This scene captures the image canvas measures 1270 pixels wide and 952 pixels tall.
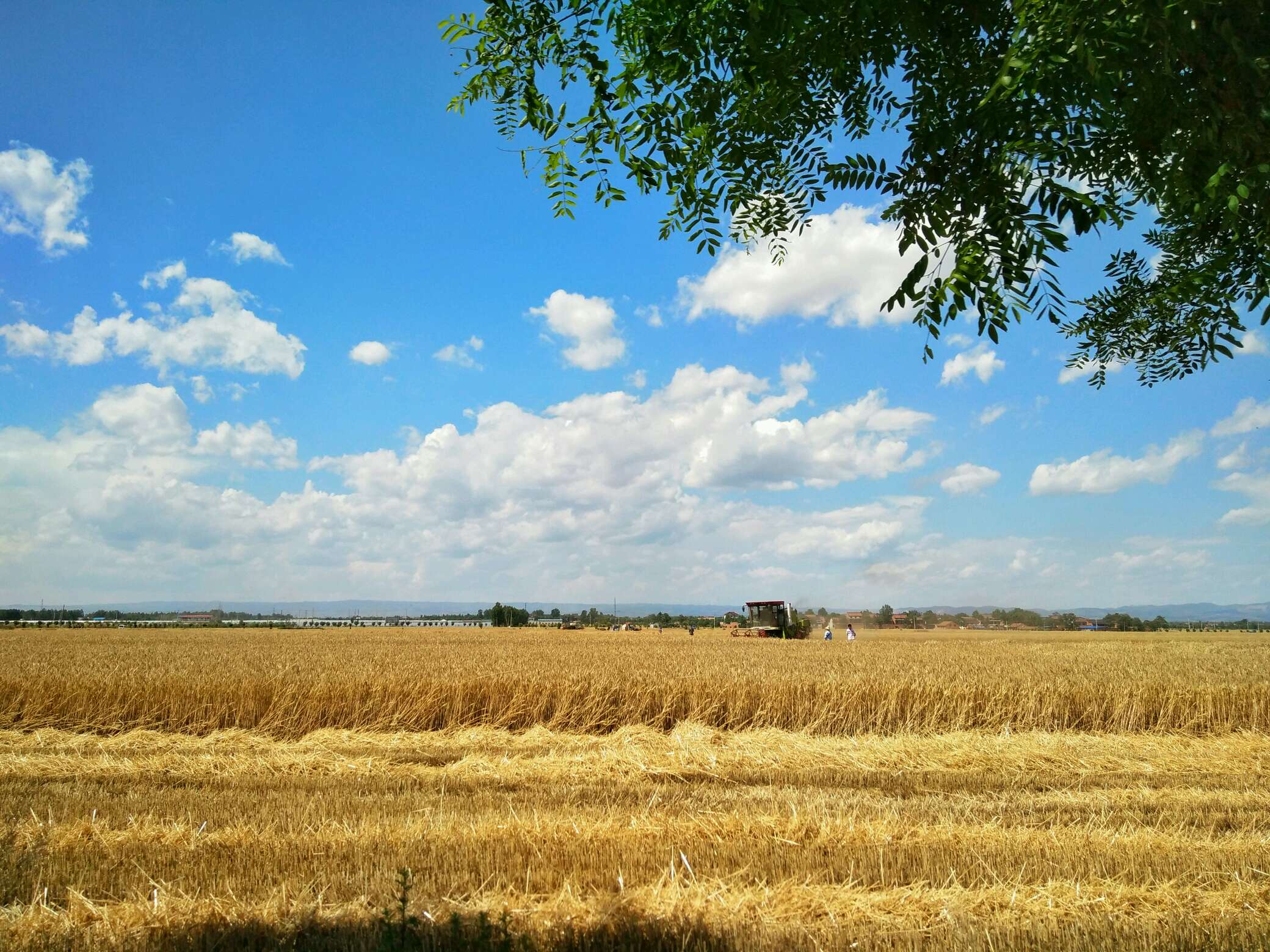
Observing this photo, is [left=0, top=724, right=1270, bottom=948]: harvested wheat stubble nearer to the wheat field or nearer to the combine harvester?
the wheat field

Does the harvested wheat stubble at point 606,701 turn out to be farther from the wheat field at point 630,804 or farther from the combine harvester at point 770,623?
the combine harvester at point 770,623

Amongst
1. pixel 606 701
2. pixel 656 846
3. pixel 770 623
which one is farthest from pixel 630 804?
pixel 770 623

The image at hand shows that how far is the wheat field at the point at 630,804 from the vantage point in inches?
187

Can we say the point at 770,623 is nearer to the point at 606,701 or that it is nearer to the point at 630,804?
the point at 606,701

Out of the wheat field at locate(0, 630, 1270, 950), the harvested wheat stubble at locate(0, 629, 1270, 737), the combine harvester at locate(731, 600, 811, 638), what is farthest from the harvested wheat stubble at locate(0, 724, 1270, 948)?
the combine harvester at locate(731, 600, 811, 638)

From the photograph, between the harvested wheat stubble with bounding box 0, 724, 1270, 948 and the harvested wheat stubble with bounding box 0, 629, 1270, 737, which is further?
the harvested wheat stubble with bounding box 0, 629, 1270, 737

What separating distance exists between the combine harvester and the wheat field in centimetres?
3089

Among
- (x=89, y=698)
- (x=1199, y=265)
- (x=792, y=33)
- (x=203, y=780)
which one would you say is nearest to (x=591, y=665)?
(x=203, y=780)

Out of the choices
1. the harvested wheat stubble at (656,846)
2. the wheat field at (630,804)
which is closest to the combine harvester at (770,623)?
the wheat field at (630,804)

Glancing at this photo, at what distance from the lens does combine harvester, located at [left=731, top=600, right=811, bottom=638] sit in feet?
159

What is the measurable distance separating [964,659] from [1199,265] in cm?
1689

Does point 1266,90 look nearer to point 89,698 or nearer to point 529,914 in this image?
point 529,914

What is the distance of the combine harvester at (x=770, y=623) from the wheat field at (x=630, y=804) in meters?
30.9

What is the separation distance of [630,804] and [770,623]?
4327cm
